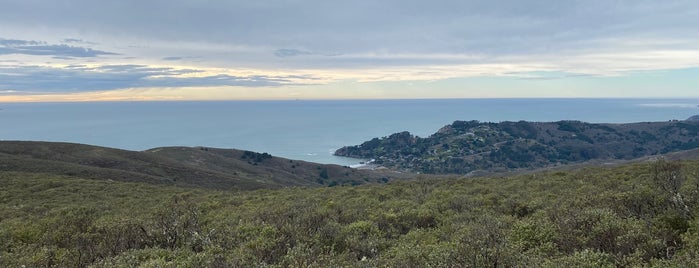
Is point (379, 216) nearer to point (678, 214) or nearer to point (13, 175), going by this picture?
point (678, 214)

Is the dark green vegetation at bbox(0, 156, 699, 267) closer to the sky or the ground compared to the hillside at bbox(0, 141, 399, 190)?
closer to the sky

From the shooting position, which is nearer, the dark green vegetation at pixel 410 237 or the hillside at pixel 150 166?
the dark green vegetation at pixel 410 237

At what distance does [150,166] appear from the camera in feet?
242

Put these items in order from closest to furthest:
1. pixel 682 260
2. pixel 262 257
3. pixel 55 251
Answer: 1. pixel 682 260
2. pixel 262 257
3. pixel 55 251

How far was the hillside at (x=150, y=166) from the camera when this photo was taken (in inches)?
2179

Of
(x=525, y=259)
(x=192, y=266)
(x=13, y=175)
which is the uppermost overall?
(x=525, y=259)

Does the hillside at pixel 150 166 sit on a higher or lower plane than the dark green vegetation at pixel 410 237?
lower

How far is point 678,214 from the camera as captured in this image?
11.2 m

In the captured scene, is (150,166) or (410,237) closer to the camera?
(410,237)

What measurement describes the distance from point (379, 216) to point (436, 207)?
12.0 ft

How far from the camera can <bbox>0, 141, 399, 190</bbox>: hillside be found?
2179 inches

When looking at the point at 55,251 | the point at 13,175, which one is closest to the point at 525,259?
the point at 55,251

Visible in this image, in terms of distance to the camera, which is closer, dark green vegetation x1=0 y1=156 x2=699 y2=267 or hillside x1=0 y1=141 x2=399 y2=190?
dark green vegetation x1=0 y1=156 x2=699 y2=267

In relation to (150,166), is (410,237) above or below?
above
